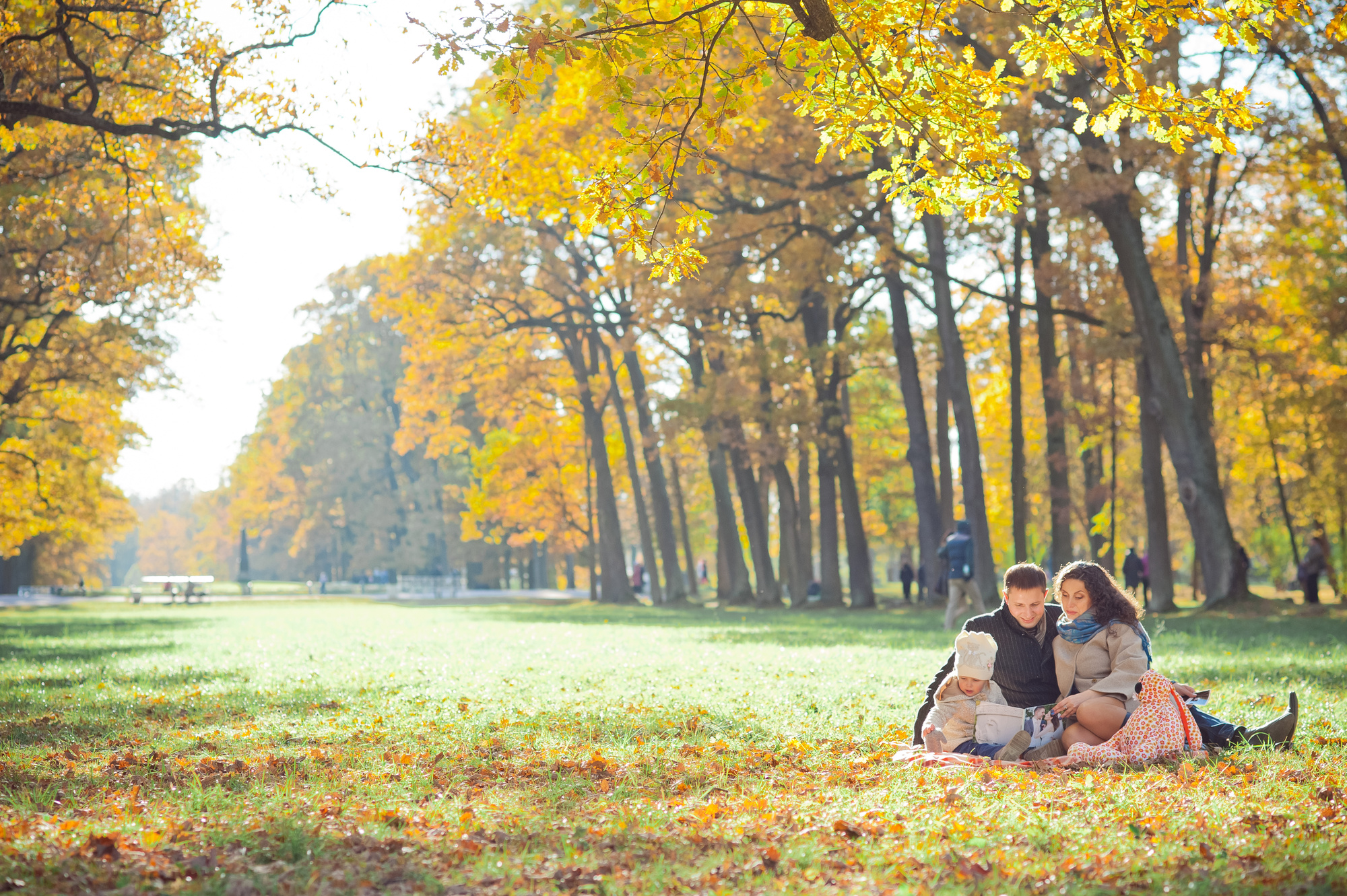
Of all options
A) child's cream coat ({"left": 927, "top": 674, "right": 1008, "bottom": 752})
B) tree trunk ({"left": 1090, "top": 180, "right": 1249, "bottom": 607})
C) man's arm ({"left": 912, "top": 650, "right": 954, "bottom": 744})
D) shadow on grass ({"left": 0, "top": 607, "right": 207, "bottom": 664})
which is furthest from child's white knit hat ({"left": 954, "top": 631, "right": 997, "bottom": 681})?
tree trunk ({"left": 1090, "top": 180, "right": 1249, "bottom": 607})

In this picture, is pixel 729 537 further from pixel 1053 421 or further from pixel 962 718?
pixel 962 718

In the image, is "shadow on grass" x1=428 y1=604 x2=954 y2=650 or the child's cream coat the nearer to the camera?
the child's cream coat

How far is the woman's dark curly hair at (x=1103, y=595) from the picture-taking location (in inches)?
252

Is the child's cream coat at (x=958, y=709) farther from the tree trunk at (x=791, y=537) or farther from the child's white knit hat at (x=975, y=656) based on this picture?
the tree trunk at (x=791, y=537)

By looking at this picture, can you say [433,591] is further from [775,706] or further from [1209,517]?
[775,706]

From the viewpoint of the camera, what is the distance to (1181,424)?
21.1m

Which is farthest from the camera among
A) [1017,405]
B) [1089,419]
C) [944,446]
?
[944,446]

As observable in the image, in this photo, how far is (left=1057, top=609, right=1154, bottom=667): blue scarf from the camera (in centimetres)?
646

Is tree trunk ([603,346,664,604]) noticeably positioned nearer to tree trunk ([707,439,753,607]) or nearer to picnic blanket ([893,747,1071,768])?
tree trunk ([707,439,753,607])

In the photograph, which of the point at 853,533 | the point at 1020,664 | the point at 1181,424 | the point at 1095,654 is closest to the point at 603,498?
the point at 853,533

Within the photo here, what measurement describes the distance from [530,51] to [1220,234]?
2544 centimetres

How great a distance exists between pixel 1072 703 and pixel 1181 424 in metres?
16.5

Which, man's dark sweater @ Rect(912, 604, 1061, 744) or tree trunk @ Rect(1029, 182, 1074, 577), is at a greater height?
tree trunk @ Rect(1029, 182, 1074, 577)

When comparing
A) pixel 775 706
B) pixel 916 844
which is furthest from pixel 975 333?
pixel 916 844
